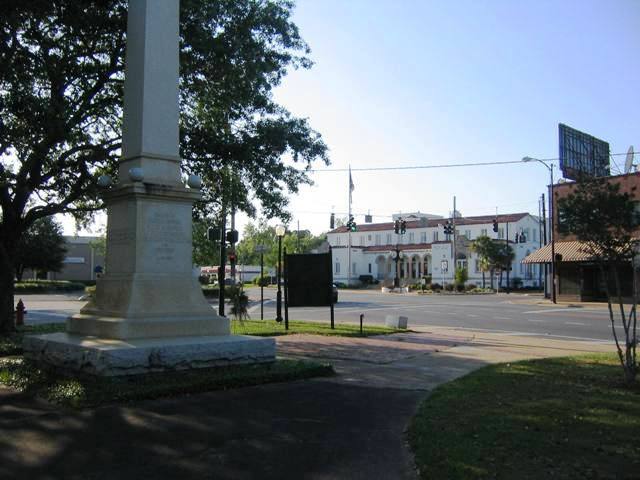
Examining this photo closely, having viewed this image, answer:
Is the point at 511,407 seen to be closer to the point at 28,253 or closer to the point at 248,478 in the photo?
the point at 248,478

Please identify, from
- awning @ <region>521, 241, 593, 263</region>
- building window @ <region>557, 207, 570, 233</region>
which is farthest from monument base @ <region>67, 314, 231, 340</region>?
awning @ <region>521, 241, 593, 263</region>

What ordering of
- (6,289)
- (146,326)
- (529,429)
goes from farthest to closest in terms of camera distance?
(6,289) < (146,326) < (529,429)

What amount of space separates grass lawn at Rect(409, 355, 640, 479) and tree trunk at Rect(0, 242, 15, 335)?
36.2 feet

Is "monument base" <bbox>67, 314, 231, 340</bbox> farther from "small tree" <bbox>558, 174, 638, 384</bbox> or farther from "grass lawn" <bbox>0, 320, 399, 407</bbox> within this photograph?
"small tree" <bbox>558, 174, 638, 384</bbox>

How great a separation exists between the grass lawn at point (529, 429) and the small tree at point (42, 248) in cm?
5109

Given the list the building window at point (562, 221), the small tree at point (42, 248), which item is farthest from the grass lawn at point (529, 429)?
the small tree at point (42, 248)

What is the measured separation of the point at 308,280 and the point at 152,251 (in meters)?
10.3

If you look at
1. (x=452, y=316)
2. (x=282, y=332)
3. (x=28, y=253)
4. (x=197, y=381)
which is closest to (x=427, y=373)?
(x=197, y=381)

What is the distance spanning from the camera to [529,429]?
5.88 meters

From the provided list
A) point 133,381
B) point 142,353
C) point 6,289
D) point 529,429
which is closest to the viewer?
point 529,429

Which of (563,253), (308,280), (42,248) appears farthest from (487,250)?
(308,280)

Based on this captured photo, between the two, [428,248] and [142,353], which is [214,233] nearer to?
[142,353]

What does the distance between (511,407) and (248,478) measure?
12.0ft

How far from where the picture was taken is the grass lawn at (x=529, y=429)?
4.76 meters
